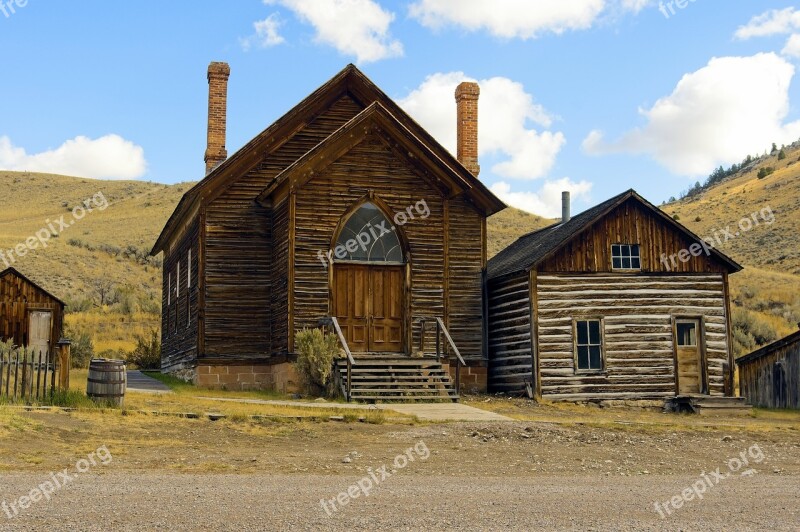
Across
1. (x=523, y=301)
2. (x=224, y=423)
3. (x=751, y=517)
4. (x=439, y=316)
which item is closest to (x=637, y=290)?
(x=523, y=301)

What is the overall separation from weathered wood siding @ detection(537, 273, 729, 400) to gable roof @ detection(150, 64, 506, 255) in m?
3.40

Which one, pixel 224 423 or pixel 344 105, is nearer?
pixel 224 423

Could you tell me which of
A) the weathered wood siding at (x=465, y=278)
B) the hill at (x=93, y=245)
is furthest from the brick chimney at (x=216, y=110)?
the hill at (x=93, y=245)

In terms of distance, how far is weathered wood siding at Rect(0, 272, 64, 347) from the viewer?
2747 centimetres

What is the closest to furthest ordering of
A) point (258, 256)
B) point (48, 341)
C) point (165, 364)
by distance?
point (258, 256) → point (48, 341) → point (165, 364)

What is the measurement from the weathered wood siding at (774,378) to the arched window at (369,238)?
33.7ft

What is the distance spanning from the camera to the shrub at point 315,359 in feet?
67.1

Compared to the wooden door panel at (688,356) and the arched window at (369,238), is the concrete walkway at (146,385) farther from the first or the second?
the wooden door panel at (688,356)

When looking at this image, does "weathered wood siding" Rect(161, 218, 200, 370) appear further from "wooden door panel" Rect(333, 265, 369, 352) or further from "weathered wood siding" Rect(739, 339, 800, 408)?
"weathered wood siding" Rect(739, 339, 800, 408)

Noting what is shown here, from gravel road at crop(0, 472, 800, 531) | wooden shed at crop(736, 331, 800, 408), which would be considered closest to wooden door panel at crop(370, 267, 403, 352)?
wooden shed at crop(736, 331, 800, 408)

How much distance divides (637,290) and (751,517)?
49.3ft

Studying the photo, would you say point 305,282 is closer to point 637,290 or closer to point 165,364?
point 637,290

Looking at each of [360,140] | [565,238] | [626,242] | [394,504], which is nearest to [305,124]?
[360,140]

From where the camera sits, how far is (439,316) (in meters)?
23.4
